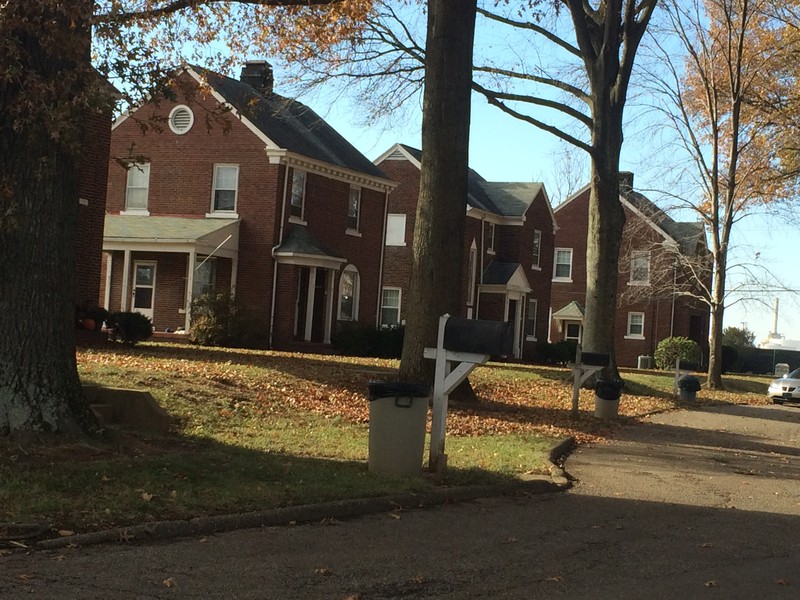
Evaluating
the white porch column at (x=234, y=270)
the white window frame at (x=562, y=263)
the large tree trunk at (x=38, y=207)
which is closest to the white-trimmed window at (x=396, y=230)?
A: the white porch column at (x=234, y=270)

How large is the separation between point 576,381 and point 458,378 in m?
8.31

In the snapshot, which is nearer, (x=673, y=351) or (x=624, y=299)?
(x=673, y=351)

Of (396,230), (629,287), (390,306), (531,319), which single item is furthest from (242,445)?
(629,287)

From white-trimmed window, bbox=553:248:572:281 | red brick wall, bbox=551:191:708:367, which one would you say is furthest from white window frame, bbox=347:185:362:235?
white-trimmed window, bbox=553:248:572:281

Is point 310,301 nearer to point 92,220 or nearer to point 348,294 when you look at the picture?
point 348,294

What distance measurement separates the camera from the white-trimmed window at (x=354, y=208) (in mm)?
35562

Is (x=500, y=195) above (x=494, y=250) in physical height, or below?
above

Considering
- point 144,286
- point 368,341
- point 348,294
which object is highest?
point 348,294

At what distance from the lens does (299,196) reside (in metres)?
33.1

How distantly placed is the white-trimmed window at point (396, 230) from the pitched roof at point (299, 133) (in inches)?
194

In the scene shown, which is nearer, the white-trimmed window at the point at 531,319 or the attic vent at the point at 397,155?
the attic vent at the point at 397,155

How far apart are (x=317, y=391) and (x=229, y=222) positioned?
15.9 meters

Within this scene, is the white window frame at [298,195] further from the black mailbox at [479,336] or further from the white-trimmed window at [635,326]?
the white-trimmed window at [635,326]

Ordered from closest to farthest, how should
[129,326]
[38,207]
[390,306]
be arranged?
[38,207] → [129,326] → [390,306]
